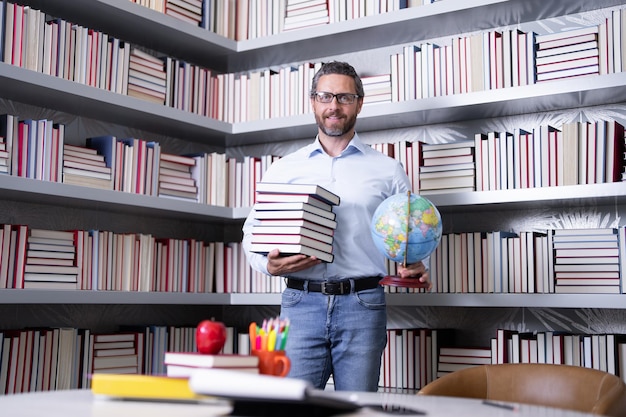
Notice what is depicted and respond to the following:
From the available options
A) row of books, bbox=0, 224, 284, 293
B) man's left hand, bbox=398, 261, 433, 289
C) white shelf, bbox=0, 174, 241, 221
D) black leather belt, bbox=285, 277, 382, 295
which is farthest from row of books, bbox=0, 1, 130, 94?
man's left hand, bbox=398, 261, 433, 289

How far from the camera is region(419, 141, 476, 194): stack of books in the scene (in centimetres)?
338

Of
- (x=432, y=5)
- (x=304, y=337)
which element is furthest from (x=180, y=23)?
(x=304, y=337)

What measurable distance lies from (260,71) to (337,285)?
5.74ft

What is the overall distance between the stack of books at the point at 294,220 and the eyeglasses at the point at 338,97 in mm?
373

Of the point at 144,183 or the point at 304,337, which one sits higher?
the point at 144,183

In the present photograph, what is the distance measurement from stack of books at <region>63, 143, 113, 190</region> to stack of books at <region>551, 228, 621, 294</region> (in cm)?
191

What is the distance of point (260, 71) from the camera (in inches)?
163

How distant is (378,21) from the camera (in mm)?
3615

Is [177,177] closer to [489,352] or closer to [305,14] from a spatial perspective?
[305,14]

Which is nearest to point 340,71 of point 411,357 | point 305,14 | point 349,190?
point 349,190

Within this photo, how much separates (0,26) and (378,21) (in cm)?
161

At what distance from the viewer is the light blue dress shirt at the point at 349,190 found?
284 centimetres

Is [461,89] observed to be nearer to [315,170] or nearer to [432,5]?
[432,5]

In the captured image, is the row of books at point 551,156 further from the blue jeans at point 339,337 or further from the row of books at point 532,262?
the blue jeans at point 339,337
